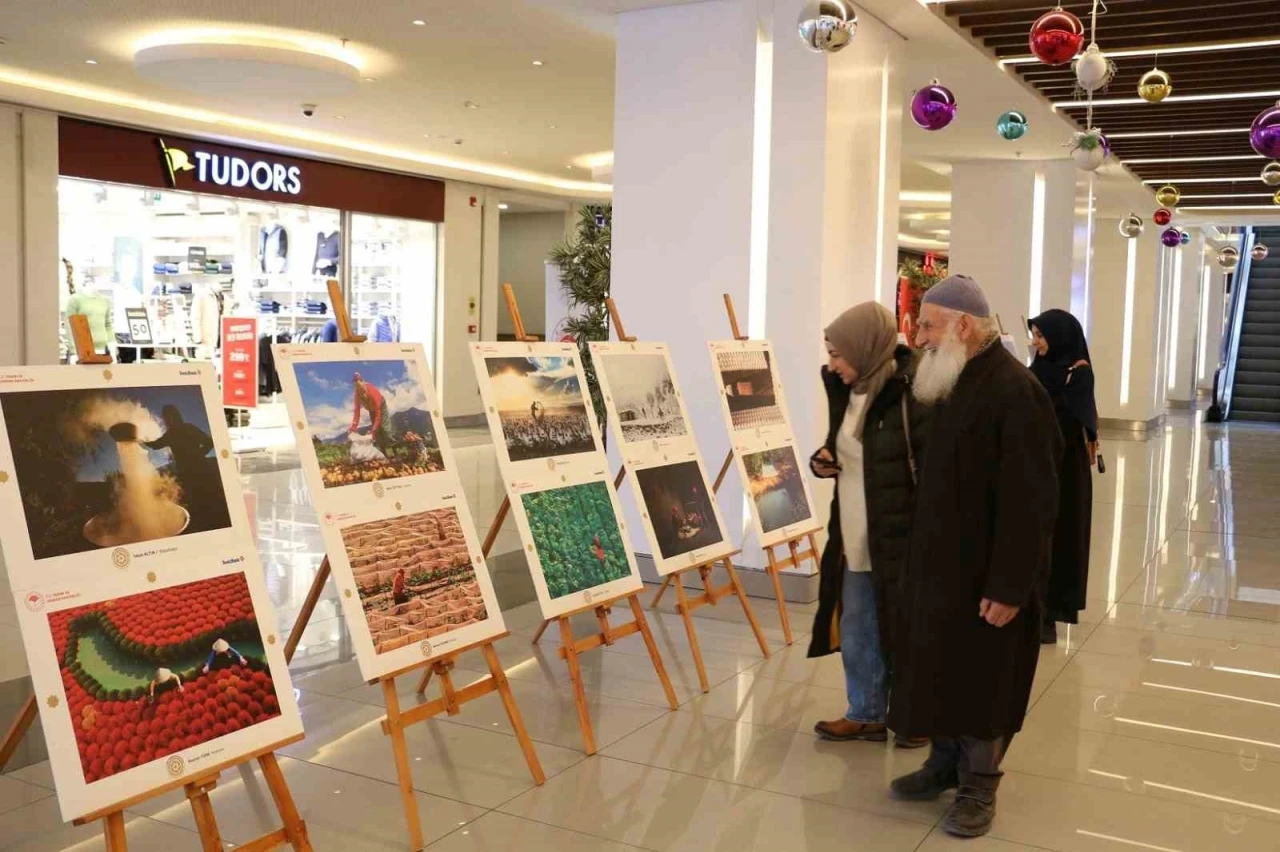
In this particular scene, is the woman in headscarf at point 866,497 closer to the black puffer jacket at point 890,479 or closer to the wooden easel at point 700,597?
the black puffer jacket at point 890,479

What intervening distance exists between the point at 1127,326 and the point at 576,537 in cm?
1592

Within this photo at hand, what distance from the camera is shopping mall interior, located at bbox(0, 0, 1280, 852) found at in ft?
9.85

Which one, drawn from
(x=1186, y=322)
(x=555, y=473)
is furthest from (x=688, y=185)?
(x=1186, y=322)

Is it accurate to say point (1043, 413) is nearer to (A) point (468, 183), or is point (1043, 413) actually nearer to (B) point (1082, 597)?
(B) point (1082, 597)

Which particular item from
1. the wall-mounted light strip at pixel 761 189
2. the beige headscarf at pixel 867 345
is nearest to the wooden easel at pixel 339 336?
the beige headscarf at pixel 867 345

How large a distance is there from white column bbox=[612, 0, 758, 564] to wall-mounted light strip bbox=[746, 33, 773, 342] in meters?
0.04

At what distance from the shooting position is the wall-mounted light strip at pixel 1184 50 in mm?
8078

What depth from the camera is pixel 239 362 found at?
13695 millimetres

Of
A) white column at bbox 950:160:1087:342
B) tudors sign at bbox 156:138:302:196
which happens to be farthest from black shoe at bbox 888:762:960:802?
tudors sign at bbox 156:138:302:196

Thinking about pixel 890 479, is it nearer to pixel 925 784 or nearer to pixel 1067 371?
pixel 925 784

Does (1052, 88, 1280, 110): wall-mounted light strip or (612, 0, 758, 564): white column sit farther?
(1052, 88, 1280, 110): wall-mounted light strip

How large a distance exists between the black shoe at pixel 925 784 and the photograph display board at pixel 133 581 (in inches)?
78.3

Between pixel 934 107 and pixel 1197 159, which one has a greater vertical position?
pixel 1197 159

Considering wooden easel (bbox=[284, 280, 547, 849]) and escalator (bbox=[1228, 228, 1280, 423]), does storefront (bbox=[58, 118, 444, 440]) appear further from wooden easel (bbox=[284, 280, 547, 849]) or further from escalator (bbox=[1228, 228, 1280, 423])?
escalator (bbox=[1228, 228, 1280, 423])
